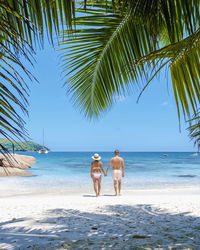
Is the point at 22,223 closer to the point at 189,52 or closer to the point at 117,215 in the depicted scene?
the point at 117,215

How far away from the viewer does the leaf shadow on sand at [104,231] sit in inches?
117

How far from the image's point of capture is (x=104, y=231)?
3645mm

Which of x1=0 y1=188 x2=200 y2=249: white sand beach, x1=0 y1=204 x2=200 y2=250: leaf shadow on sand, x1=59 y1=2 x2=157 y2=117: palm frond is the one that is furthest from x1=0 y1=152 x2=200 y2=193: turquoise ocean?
x1=59 y1=2 x2=157 y2=117: palm frond

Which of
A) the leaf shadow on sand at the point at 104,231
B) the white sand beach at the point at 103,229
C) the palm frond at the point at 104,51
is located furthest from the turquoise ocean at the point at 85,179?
the palm frond at the point at 104,51

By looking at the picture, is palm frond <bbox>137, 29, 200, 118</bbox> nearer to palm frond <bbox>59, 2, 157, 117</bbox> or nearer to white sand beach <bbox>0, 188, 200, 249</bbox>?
palm frond <bbox>59, 2, 157, 117</bbox>

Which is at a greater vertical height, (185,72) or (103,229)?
(185,72)

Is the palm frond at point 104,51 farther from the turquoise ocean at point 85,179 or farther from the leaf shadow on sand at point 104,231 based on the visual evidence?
the turquoise ocean at point 85,179

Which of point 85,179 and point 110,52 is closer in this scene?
point 110,52

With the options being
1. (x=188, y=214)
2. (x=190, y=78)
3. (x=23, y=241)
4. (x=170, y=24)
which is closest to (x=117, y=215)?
(x=188, y=214)

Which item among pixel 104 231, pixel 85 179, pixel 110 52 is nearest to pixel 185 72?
pixel 110 52

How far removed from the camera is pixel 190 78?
234 cm

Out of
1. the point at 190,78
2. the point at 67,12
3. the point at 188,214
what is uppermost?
the point at 67,12

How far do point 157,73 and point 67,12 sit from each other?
113 centimetres

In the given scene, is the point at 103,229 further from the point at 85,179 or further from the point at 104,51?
the point at 85,179
